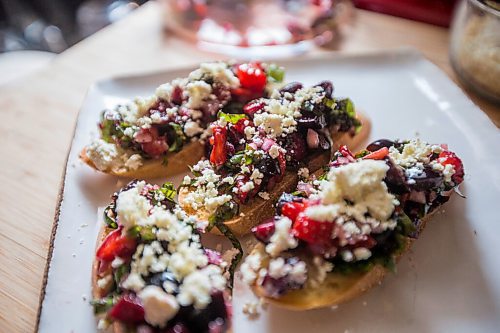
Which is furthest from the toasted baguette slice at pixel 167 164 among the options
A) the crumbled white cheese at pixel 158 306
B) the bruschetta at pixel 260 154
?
the crumbled white cheese at pixel 158 306

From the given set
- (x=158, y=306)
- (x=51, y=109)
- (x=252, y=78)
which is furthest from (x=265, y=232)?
(x=51, y=109)

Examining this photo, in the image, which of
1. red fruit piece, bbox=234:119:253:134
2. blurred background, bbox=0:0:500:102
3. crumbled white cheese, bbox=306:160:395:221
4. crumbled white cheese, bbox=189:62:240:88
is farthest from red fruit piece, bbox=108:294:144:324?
blurred background, bbox=0:0:500:102

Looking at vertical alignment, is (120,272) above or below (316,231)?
below

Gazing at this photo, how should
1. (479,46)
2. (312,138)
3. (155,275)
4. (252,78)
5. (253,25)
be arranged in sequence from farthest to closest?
(253,25)
(479,46)
(252,78)
(312,138)
(155,275)

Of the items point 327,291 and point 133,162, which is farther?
point 133,162

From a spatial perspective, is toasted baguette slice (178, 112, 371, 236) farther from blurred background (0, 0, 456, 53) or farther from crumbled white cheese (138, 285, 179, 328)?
blurred background (0, 0, 456, 53)

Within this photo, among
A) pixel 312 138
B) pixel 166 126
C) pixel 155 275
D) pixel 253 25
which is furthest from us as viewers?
pixel 253 25

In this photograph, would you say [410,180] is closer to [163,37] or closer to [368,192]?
[368,192]

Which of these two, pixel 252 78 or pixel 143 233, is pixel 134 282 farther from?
pixel 252 78
